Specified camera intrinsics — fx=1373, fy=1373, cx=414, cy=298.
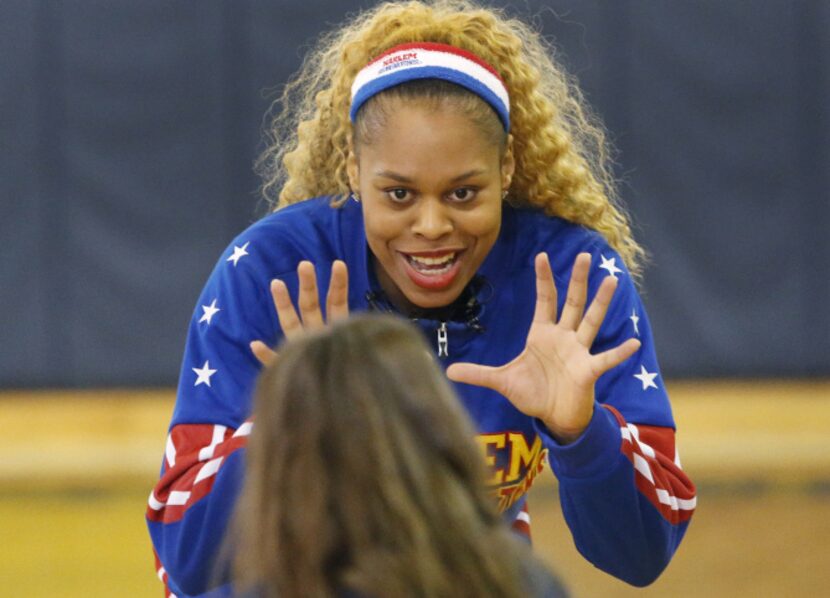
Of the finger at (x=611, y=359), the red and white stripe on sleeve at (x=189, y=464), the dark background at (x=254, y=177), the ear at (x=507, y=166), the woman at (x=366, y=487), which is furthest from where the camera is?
the dark background at (x=254, y=177)

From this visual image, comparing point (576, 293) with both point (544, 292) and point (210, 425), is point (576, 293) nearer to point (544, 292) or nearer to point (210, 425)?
point (544, 292)

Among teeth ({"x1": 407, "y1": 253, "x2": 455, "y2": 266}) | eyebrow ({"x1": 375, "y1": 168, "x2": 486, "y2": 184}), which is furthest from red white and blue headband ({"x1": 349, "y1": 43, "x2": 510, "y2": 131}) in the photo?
teeth ({"x1": 407, "y1": 253, "x2": 455, "y2": 266})

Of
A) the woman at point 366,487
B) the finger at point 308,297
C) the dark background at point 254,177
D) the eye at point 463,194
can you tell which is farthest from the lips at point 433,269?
the dark background at point 254,177

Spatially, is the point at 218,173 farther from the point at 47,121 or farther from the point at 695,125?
the point at 695,125

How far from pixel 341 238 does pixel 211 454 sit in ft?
1.69

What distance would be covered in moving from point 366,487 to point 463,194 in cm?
113

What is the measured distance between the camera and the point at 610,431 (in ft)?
7.02

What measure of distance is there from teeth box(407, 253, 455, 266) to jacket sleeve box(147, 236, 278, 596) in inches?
10.6

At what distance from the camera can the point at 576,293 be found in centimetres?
217

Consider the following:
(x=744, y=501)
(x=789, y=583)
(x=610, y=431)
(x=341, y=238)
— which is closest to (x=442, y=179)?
(x=341, y=238)

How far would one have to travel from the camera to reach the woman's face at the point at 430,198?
234cm

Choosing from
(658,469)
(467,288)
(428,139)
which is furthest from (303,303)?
(658,469)

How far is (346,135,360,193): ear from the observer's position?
99.1 inches

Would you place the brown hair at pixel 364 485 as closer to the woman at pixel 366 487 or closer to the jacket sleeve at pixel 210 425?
the woman at pixel 366 487
